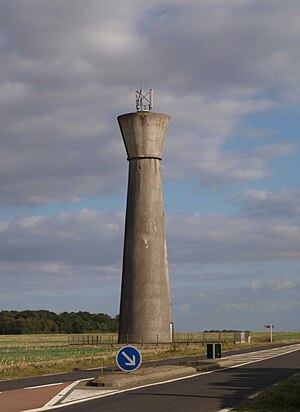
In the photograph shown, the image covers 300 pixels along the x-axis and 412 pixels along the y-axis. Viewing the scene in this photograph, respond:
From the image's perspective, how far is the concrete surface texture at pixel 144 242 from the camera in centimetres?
6022

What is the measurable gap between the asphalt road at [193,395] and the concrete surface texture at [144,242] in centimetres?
2914

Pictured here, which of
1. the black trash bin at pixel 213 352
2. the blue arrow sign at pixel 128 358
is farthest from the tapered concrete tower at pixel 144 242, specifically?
the blue arrow sign at pixel 128 358

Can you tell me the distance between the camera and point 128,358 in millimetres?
22984

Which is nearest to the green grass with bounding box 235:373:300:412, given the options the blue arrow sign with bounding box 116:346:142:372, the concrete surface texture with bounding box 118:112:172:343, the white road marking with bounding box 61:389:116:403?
the blue arrow sign with bounding box 116:346:142:372

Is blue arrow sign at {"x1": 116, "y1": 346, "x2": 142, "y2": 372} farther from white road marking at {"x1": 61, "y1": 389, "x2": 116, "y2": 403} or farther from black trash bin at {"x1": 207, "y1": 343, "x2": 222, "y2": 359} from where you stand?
black trash bin at {"x1": 207, "y1": 343, "x2": 222, "y2": 359}

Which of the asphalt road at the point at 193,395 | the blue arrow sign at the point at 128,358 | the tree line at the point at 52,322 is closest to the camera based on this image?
the asphalt road at the point at 193,395

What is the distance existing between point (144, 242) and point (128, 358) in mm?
37522

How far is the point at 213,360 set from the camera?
36.6 metres

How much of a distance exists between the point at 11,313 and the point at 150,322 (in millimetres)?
116043

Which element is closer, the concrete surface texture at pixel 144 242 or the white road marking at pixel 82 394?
the white road marking at pixel 82 394

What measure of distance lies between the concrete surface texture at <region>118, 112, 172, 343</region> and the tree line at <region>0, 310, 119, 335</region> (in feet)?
318

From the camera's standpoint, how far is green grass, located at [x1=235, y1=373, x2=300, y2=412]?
57.0ft

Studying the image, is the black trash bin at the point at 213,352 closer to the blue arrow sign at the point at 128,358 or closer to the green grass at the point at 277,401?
the green grass at the point at 277,401

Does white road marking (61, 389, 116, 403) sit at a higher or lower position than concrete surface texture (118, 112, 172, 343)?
lower
